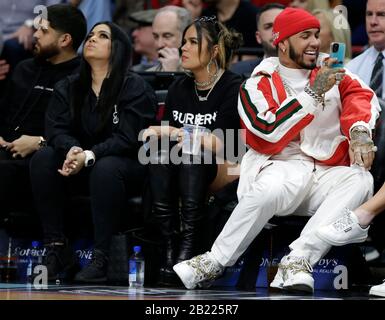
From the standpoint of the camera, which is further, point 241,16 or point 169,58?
point 241,16

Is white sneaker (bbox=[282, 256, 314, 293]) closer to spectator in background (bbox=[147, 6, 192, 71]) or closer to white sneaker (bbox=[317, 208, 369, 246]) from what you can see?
white sneaker (bbox=[317, 208, 369, 246])

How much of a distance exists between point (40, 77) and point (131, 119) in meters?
1.08

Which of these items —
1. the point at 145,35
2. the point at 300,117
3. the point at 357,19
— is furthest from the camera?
the point at 357,19

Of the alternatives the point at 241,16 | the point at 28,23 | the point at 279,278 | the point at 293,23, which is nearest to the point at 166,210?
the point at 279,278

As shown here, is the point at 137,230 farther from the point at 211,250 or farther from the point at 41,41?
the point at 41,41

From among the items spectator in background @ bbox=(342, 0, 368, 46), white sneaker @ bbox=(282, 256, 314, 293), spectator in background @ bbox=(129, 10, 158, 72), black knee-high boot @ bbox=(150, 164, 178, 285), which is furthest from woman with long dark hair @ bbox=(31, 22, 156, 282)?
spectator in background @ bbox=(342, 0, 368, 46)

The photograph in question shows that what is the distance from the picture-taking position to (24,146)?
784cm

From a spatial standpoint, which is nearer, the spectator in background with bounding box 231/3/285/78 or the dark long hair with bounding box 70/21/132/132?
the dark long hair with bounding box 70/21/132/132

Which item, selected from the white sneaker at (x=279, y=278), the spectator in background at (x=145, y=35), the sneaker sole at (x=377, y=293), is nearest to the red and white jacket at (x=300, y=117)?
the white sneaker at (x=279, y=278)

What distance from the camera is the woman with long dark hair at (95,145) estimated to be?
7.22 metres

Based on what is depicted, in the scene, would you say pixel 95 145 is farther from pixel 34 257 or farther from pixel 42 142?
pixel 34 257

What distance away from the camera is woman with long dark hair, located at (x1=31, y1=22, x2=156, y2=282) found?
7.22m

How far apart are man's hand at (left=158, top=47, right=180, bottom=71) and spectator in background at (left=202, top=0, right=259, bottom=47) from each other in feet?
3.43
